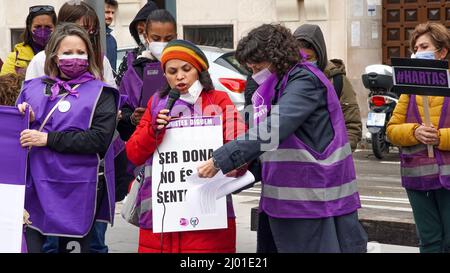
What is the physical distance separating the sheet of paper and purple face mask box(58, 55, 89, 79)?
1.00 m

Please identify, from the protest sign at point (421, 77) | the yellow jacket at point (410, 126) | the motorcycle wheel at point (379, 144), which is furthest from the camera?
the motorcycle wheel at point (379, 144)

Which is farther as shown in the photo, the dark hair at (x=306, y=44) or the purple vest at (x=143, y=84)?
the purple vest at (x=143, y=84)

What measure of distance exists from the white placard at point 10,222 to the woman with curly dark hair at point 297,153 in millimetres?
1129

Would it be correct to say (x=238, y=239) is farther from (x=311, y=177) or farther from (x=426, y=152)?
(x=311, y=177)

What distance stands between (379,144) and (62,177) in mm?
10240

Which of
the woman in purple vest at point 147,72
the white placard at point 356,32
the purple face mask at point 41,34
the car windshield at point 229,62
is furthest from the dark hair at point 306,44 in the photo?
the white placard at point 356,32

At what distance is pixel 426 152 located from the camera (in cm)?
629

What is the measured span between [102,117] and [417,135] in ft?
6.40

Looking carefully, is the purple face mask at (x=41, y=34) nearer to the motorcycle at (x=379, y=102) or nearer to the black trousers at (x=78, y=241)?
the black trousers at (x=78, y=241)

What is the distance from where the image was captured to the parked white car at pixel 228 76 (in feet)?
43.1

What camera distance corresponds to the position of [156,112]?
5.43 meters

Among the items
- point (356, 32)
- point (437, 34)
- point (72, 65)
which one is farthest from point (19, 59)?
point (356, 32)

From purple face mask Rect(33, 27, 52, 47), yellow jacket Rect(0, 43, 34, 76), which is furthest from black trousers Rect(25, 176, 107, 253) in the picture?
purple face mask Rect(33, 27, 52, 47)
